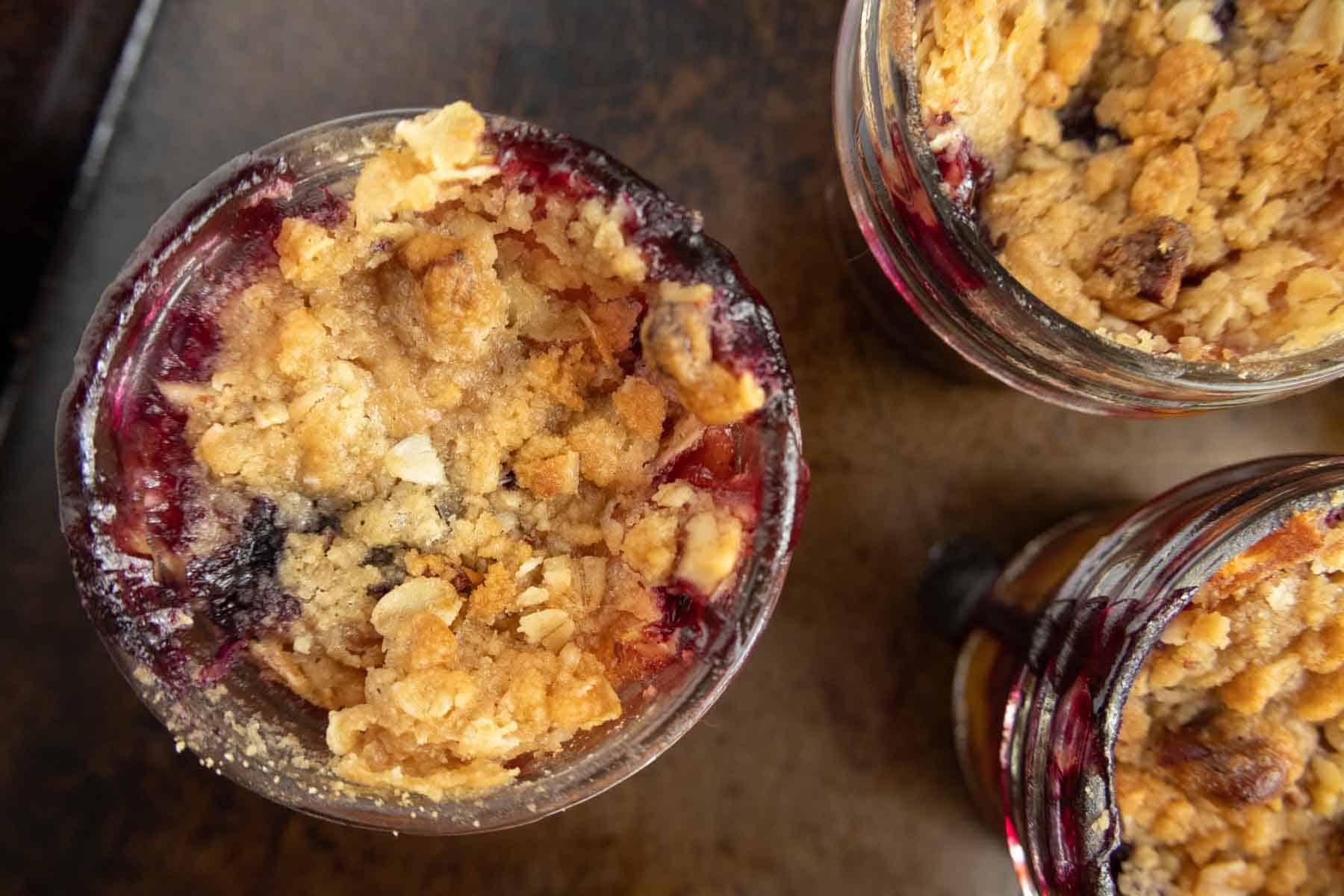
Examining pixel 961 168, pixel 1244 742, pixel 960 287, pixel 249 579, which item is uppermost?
pixel 961 168

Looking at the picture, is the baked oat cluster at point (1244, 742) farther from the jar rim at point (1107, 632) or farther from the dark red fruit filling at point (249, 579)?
the dark red fruit filling at point (249, 579)

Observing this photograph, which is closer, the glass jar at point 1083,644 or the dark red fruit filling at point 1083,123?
the glass jar at point 1083,644

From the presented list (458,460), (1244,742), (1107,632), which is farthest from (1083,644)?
(458,460)

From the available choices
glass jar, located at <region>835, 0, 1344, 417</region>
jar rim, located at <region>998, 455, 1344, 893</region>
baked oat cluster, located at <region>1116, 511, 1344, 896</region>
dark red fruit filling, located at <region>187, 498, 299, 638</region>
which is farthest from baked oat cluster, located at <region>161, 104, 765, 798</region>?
Answer: baked oat cluster, located at <region>1116, 511, 1344, 896</region>

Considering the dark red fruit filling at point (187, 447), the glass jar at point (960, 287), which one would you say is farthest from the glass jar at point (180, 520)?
the glass jar at point (960, 287)

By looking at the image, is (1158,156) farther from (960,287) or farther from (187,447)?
(187,447)

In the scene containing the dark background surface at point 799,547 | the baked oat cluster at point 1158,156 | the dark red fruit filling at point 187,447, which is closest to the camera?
the dark red fruit filling at point 187,447
